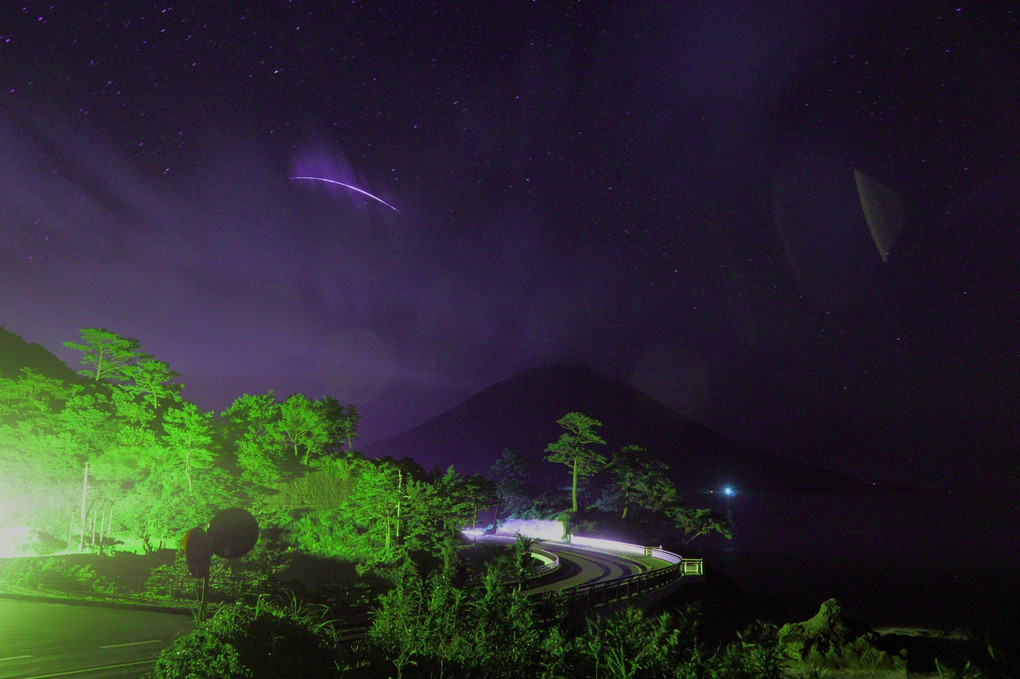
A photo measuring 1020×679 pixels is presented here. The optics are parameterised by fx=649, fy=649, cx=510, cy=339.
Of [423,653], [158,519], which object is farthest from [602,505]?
[423,653]

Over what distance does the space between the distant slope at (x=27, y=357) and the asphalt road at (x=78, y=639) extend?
91758 mm

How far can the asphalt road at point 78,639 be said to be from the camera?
12.8m

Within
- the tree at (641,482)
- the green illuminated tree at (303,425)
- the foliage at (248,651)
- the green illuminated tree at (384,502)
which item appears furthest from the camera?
the tree at (641,482)

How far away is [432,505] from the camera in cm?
3838

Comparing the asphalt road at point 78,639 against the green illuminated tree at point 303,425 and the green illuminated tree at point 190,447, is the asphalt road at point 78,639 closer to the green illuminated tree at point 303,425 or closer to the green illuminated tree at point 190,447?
the green illuminated tree at point 190,447

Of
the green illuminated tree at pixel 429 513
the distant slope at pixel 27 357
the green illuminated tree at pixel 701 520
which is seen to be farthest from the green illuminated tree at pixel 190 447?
the distant slope at pixel 27 357

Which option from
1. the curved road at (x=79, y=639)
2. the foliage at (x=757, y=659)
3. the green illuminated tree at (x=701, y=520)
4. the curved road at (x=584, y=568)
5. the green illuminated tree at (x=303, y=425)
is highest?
the green illuminated tree at (x=303, y=425)

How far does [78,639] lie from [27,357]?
109 metres

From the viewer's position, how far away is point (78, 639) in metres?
16.1

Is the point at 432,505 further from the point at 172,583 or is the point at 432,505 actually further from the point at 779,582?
the point at 779,582

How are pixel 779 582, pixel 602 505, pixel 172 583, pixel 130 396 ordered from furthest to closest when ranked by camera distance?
pixel 602 505 < pixel 779 582 < pixel 130 396 < pixel 172 583

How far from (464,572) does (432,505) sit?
14.0 ft

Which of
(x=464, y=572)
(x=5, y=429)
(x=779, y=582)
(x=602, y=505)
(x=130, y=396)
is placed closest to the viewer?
(x=464, y=572)

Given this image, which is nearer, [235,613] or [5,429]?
[235,613]
